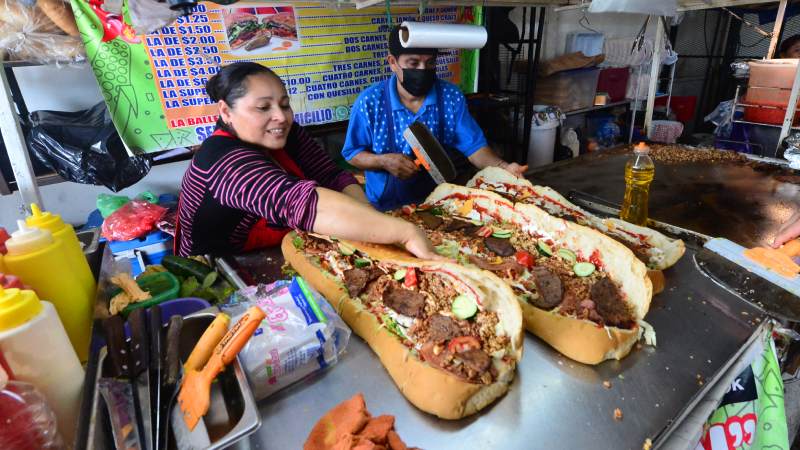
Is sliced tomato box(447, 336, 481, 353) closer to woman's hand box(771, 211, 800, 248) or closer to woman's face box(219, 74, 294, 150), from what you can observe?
woman's face box(219, 74, 294, 150)

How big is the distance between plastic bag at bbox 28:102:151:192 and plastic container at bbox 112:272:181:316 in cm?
235

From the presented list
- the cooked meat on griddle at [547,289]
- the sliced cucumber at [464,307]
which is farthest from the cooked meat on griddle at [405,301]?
the cooked meat on griddle at [547,289]

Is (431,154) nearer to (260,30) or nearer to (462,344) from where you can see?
(462,344)

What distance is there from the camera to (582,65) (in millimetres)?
6727

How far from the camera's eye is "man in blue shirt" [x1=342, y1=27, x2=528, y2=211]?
3.58m

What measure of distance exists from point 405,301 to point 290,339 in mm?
510

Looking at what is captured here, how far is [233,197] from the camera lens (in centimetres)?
200

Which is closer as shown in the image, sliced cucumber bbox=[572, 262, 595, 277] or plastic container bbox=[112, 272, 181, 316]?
plastic container bbox=[112, 272, 181, 316]

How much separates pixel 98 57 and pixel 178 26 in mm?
706

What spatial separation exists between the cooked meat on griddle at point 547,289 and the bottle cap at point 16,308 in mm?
1653

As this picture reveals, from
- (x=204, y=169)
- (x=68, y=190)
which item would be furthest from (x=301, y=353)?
(x=68, y=190)

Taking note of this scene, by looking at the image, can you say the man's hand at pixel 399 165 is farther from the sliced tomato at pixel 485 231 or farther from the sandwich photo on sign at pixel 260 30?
the sandwich photo on sign at pixel 260 30

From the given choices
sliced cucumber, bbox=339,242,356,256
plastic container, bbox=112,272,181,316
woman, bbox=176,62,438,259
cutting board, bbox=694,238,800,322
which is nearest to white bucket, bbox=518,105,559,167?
cutting board, bbox=694,238,800,322

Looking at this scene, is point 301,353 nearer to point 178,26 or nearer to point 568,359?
point 568,359
